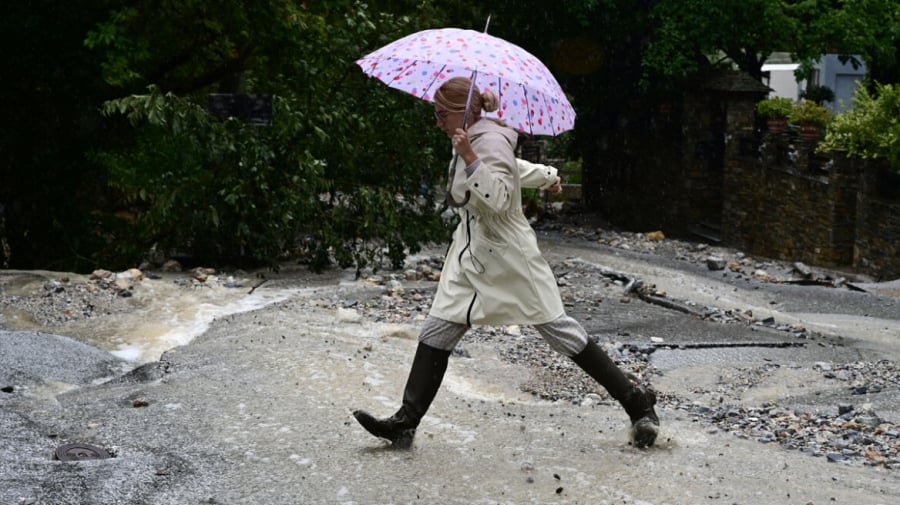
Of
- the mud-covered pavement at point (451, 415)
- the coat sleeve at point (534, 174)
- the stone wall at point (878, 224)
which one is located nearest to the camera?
the mud-covered pavement at point (451, 415)

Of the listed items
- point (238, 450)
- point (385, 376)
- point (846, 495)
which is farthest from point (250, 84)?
point (846, 495)

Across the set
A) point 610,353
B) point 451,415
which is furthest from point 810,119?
point 451,415

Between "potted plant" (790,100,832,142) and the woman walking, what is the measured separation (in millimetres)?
16373

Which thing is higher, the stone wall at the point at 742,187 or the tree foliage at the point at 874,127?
the tree foliage at the point at 874,127

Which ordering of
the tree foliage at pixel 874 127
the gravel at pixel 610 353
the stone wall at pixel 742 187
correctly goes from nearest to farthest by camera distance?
1. the gravel at pixel 610 353
2. the tree foliage at pixel 874 127
3. the stone wall at pixel 742 187

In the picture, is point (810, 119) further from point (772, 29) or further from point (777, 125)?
point (772, 29)

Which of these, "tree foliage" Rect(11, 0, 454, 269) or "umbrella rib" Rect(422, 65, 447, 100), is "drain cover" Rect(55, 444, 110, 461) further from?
"tree foliage" Rect(11, 0, 454, 269)

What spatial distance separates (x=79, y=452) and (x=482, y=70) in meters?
2.80

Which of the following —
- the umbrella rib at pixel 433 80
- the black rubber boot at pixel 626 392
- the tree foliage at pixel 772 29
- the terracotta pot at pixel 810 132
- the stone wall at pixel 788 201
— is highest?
the tree foliage at pixel 772 29

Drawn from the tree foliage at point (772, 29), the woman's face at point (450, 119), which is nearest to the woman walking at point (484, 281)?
the woman's face at point (450, 119)

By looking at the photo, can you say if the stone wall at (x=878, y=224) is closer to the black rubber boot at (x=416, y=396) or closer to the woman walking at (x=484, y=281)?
the woman walking at (x=484, y=281)

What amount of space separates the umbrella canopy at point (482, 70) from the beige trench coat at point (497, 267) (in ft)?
1.03

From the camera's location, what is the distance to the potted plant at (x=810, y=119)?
21.3 metres

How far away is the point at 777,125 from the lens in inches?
904
